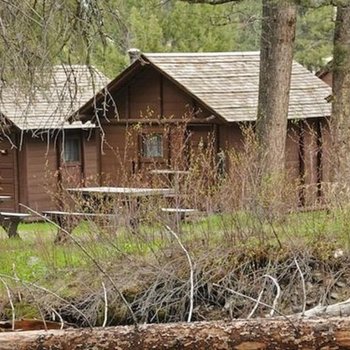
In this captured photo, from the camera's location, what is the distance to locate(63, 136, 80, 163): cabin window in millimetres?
26703

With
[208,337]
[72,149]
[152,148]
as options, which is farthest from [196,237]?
[72,149]

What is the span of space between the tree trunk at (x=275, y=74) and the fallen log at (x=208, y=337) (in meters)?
9.36

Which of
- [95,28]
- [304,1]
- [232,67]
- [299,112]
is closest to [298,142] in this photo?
[299,112]

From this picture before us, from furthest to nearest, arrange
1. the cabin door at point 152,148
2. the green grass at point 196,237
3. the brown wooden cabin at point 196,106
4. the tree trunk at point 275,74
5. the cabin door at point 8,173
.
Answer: the cabin door at point 8,173 < the cabin door at point 152,148 < the brown wooden cabin at point 196,106 < the tree trunk at point 275,74 < the green grass at point 196,237

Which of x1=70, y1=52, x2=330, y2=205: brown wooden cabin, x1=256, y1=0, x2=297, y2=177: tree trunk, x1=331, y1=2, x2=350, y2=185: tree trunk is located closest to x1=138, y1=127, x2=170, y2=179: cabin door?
x1=70, y1=52, x2=330, y2=205: brown wooden cabin

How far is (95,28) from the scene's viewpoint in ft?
28.4

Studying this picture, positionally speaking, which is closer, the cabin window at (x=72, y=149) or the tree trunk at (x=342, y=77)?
the tree trunk at (x=342, y=77)

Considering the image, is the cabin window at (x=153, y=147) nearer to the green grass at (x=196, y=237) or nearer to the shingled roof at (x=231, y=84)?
the shingled roof at (x=231, y=84)

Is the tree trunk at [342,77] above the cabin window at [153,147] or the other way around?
above

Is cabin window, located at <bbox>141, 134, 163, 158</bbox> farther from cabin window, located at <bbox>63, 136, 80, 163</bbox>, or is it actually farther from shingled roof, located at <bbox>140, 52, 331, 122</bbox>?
cabin window, located at <bbox>63, 136, 80, 163</bbox>

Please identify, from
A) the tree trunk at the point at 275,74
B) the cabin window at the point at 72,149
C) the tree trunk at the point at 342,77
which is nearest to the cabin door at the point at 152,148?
the cabin window at the point at 72,149

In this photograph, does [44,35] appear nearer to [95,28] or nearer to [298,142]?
[95,28]

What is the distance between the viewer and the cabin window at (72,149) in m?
26.7

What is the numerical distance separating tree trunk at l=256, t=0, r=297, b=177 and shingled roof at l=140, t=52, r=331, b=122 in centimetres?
361
